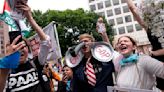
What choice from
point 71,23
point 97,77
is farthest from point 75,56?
point 71,23

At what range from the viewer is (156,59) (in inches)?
134

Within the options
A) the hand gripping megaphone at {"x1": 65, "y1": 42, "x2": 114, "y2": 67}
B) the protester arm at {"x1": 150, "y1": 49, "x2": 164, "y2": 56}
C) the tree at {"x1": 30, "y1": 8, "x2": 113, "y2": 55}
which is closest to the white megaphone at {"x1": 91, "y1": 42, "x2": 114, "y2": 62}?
the hand gripping megaphone at {"x1": 65, "y1": 42, "x2": 114, "y2": 67}

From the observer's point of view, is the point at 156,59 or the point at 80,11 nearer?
the point at 156,59

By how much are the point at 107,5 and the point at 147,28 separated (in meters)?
64.7

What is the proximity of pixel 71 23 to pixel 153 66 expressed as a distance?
44003 millimetres

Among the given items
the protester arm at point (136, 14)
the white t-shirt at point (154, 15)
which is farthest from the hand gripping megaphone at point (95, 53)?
the white t-shirt at point (154, 15)

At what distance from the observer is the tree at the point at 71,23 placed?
45.7 meters

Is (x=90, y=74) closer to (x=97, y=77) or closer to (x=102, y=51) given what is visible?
(x=97, y=77)

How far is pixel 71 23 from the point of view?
4712 centimetres

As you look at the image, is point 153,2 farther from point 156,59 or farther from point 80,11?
point 80,11

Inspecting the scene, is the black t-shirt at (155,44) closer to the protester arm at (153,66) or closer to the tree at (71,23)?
the protester arm at (153,66)

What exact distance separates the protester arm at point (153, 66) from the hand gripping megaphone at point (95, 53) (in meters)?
0.50

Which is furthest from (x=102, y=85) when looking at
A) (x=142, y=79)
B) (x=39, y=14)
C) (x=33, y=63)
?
(x=39, y=14)

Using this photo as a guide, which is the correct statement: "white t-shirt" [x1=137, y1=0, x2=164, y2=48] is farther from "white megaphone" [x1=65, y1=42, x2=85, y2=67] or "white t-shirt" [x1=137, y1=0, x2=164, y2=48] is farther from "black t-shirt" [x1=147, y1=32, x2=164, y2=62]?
"white megaphone" [x1=65, y1=42, x2=85, y2=67]
